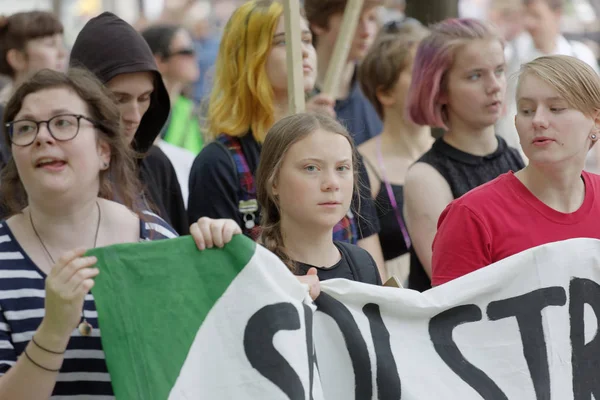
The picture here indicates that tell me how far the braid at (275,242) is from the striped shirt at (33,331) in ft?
2.23

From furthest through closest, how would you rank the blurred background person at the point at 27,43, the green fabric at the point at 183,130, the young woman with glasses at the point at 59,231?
the green fabric at the point at 183,130 < the blurred background person at the point at 27,43 < the young woman with glasses at the point at 59,231

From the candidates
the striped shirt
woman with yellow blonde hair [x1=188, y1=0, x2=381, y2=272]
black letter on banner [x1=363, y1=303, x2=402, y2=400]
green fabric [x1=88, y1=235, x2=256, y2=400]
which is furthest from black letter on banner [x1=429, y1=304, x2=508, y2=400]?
the striped shirt

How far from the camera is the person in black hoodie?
13.3 feet

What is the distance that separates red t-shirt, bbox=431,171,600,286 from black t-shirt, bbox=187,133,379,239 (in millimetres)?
609

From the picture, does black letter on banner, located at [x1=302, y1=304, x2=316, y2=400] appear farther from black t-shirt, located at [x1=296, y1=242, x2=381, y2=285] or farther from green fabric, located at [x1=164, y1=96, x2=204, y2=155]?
green fabric, located at [x1=164, y1=96, x2=204, y2=155]

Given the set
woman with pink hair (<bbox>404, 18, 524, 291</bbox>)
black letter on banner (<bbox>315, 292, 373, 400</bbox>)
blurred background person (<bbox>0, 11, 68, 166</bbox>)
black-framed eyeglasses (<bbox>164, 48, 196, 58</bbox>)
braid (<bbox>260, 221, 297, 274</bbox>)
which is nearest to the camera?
black letter on banner (<bbox>315, 292, 373, 400</bbox>)

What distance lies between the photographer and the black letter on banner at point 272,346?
2934mm

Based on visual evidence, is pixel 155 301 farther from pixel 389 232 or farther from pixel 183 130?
pixel 183 130

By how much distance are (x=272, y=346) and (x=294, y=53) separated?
4.73 ft

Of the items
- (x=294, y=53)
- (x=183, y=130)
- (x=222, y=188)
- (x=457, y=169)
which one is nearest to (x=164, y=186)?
(x=222, y=188)

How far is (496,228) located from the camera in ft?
11.4

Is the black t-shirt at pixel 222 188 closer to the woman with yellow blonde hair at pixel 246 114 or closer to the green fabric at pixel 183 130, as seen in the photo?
the woman with yellow blonde hair at pixel 246 114

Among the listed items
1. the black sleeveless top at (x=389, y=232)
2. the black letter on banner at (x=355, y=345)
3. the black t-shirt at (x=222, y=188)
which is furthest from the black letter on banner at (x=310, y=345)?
the black sleeveless top at (x=389, y=232)

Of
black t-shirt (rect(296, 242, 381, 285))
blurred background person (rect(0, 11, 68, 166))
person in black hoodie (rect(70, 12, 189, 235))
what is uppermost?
blurred background person (rect(0, 11, 68, 166))
